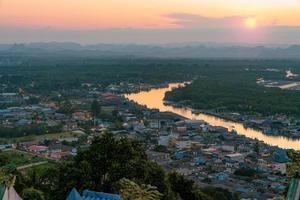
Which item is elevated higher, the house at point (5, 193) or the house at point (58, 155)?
the house at point (5, 193)

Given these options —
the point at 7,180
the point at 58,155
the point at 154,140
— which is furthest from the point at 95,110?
the point at 7,180

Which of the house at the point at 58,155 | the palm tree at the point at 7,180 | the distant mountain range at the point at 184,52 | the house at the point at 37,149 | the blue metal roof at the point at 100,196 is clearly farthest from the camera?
the distant mountain range at the point at 184,52

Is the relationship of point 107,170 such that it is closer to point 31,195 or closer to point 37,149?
point 31,195

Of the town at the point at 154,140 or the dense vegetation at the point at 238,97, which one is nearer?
the town at the point at 154,140

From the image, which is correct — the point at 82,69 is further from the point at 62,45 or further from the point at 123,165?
the point at 62,45

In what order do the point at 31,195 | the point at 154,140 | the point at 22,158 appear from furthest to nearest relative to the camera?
the point at 154,140, the point at 22,158, the point at 31,195

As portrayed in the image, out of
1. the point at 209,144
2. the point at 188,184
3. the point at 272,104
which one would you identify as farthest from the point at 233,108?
the point at 188,184

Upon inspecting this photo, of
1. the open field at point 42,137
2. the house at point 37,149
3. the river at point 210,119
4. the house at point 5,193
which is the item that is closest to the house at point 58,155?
the house at point 37,149

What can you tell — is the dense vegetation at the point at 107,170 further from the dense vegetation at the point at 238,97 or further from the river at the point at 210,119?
the dense vegetation at the point at 238,97

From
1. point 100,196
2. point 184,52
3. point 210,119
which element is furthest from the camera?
point 184,52
